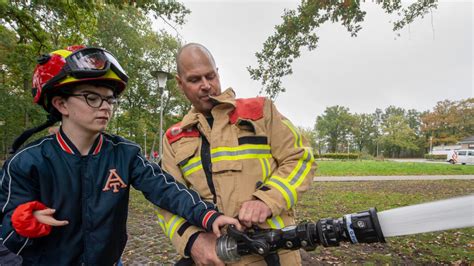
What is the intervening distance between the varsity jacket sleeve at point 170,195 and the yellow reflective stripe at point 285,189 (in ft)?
1.20

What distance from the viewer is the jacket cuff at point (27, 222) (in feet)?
4.67

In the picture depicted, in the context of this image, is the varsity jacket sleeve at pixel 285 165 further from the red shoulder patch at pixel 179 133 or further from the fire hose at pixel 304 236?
the red shoulder patch at pixel 179 133

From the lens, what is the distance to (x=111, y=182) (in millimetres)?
1772

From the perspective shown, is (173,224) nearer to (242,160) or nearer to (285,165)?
(242,160)

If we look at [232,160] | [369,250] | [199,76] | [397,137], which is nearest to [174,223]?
[232,160]

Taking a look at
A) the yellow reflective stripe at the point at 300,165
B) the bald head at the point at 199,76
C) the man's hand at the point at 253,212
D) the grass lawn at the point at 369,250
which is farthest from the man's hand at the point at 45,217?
the grass lawn at the point at 369,250

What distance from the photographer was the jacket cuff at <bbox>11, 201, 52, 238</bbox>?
1.42m

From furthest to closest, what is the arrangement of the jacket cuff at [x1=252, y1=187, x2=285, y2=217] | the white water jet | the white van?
the white van → the jacket cuff at [x1=252, y1=187, x2=285, y2=217] → the white water jet

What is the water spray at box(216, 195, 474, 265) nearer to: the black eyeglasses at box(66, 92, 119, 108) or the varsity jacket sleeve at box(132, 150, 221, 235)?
the varsity jacket sleeve at box(132, 150, 221, 235)

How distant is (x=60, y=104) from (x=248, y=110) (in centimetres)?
A: 121

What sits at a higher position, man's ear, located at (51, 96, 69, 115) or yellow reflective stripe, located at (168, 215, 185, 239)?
man's ear, located at (51, 96, 69, 115)

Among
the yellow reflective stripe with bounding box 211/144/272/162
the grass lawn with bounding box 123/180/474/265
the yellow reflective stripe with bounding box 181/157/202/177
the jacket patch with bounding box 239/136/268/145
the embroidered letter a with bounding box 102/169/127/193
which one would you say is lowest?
the grass lawn with bounding box 123/180/474/265

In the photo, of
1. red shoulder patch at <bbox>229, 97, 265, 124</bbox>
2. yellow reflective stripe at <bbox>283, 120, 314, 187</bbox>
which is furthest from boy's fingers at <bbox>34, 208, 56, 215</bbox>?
yellow reflective stripe at <bbox>283, 120, 314, 187</bbox>

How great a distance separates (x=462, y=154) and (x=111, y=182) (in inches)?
1733
